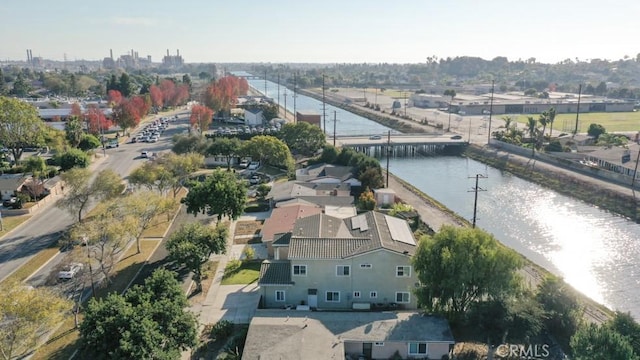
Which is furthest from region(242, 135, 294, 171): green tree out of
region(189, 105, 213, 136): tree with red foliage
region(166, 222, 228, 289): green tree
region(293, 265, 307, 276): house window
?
region(293, 265, 307, 276): house window

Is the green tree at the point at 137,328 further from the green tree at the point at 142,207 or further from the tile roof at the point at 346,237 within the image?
the green tree at the point at 142,207

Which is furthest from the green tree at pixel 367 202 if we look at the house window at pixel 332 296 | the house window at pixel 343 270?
the house window at pixel 332 296

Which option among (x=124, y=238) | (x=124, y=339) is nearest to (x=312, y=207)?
(x=124, y=238)

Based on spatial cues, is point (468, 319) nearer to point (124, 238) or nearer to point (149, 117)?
point (124, 238)

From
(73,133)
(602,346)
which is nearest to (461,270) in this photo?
(602,346)

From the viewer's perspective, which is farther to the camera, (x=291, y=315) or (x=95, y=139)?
(x=95, y=139)

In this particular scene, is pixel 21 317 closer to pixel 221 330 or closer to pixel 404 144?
pixel 221 330
